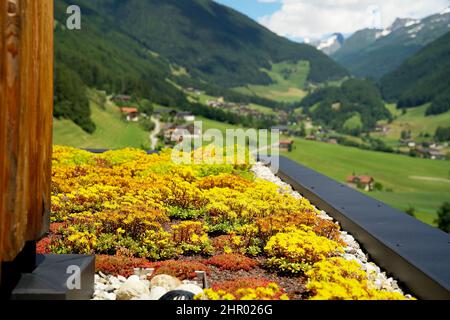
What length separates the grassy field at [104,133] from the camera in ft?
194

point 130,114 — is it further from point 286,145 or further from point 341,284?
point 341,284

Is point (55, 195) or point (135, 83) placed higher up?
point (135, 83)

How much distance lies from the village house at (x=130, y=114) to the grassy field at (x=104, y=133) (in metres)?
1.21

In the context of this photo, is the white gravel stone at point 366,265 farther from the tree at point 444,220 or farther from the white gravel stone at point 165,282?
the tree at point 444,220

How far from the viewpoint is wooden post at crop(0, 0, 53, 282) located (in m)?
3.46

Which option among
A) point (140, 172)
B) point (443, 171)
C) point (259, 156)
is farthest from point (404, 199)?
point (140, 172)

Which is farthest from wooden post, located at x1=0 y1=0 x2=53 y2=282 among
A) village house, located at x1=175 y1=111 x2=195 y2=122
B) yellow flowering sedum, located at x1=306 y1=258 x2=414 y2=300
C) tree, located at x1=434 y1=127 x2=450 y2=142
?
tree, located at x1=434 y1=127 x2=450 y2=142

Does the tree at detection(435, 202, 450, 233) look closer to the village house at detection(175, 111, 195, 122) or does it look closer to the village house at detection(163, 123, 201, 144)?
the village house at detection(163, 123, 201, 144)

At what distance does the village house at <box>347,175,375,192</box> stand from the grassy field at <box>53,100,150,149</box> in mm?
37126

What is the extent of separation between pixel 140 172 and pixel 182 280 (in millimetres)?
6752

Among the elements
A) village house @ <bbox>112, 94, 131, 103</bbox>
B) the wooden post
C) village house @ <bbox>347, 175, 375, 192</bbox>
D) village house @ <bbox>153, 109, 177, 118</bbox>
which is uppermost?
village house @ <bbox>112, 94, 131, 103</bbox>

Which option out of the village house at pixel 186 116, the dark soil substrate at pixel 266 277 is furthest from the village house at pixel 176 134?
the dark soil substrate at pixel 266 277

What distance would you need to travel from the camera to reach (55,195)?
9523 mm
